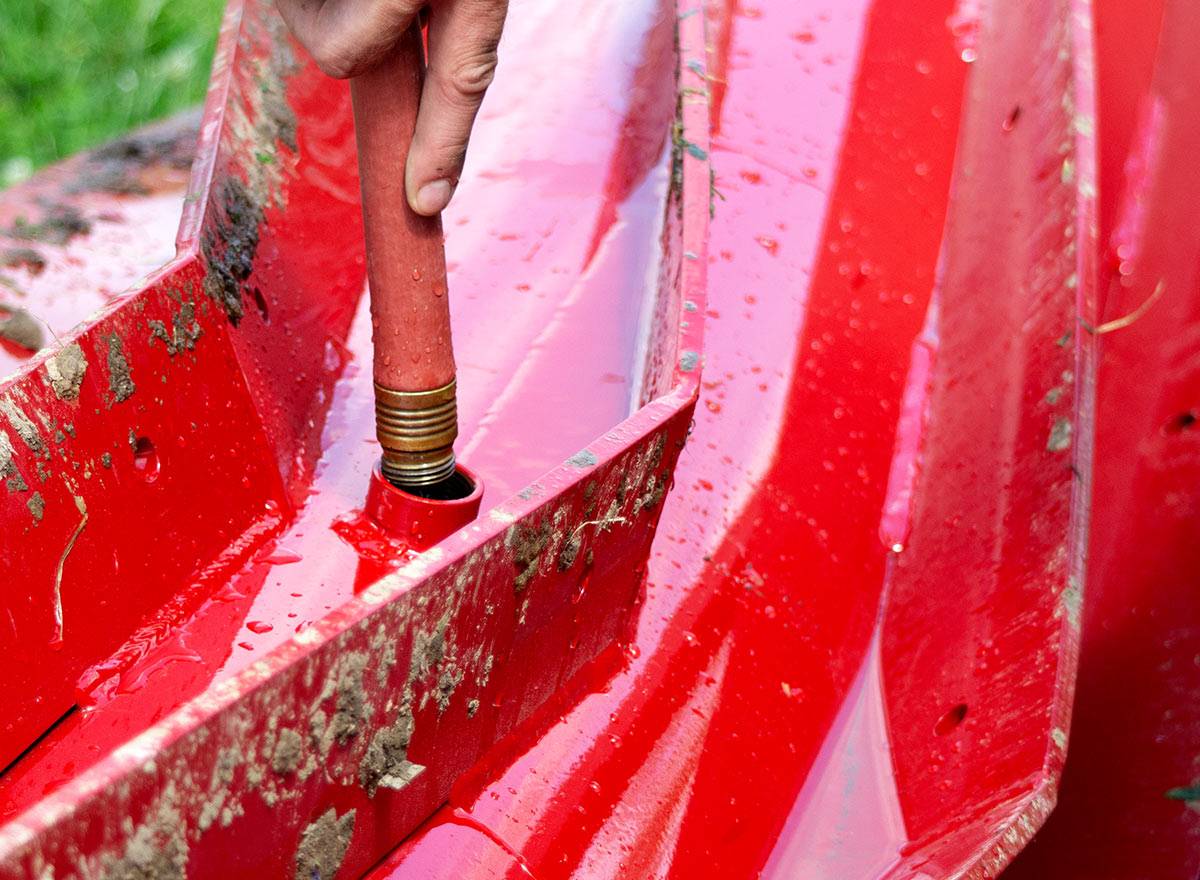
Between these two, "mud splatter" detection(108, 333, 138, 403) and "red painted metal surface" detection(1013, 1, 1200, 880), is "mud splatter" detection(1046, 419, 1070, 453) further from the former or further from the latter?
"mud splatter" detection(108, 333, 138, 403)

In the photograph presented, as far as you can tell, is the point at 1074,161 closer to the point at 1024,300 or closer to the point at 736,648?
the point at 1024,300

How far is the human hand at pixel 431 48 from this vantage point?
923 mm

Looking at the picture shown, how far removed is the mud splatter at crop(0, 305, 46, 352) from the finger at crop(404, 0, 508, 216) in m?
0.82

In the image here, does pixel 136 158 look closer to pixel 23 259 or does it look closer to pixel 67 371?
pixel 23 259

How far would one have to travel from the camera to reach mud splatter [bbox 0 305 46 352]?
1.59 m

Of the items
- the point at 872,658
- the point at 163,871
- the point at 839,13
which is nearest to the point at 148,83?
the point at 839,13

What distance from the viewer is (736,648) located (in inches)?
50.3

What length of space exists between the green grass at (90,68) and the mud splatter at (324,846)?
2.72 metres

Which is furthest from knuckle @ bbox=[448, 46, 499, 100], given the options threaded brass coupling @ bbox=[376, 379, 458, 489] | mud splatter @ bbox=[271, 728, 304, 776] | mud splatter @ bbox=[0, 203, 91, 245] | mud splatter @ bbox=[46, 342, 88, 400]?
mud splatter @ bbox=[0, 203, 91, 245]

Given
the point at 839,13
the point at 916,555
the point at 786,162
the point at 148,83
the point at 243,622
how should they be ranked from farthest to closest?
the point at 148,83 < the point at 839,13 < the point at 786,162 < the point at 916,555 < the point at 243,622

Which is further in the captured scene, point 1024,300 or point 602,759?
point 1024,300

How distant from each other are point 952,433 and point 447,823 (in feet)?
2.93

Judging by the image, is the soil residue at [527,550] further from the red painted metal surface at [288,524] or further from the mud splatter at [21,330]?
the mud splatter at [21,330]

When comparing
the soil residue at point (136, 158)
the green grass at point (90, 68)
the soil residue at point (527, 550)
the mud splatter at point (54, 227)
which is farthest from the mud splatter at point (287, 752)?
the green grass at point (90, 68)
